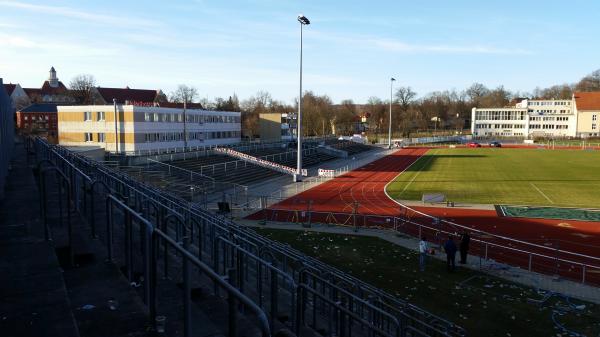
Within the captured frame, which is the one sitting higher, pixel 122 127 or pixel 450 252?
pixel 122 127

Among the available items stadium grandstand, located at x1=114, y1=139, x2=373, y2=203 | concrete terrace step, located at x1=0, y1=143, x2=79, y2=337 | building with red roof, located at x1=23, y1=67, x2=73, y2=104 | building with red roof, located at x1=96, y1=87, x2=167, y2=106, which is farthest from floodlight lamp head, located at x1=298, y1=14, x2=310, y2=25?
building with red roof, located at x1=23, y1=67, x2=73, y2=104

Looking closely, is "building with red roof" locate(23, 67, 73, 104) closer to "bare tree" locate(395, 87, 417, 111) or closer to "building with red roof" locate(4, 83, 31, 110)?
"building with red roof" locate(4, 83, 31, 110)

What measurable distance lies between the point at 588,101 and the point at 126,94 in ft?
415

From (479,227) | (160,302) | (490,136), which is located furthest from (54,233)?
(490,136)

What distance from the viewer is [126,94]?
11931cm

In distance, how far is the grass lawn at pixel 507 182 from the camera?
38031mm

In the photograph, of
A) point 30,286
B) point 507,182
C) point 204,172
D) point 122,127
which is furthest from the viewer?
point 122,127

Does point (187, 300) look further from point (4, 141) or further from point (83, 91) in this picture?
point (83, 91)

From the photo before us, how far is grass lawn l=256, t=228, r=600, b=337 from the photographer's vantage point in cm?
1313

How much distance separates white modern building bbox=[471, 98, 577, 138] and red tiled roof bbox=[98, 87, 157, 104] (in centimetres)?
9734

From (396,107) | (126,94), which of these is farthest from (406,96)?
(126,94)

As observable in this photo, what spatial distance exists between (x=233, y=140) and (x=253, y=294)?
242 ft

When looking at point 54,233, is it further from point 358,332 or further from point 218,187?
point 218,187

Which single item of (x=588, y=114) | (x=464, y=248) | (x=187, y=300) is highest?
(x=588, y=114)
